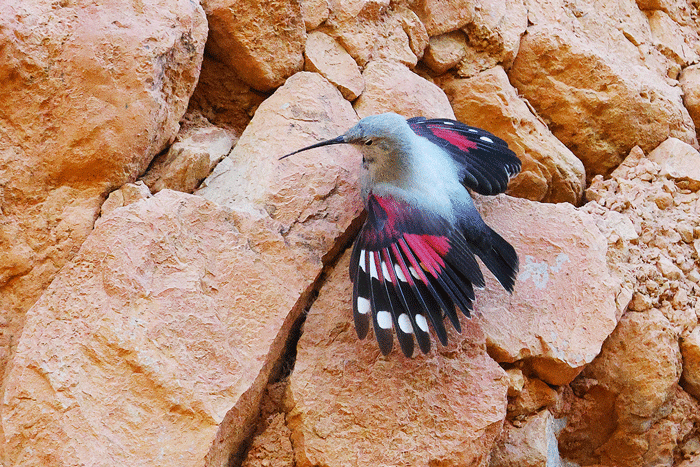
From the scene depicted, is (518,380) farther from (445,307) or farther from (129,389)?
(129,389)

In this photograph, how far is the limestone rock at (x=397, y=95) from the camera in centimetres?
249

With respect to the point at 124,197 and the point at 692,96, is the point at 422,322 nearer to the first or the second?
the point at 124,197

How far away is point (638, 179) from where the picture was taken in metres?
2.80

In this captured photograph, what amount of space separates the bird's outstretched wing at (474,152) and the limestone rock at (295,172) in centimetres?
27

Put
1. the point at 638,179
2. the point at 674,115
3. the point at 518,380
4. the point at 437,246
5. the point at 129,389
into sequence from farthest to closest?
the point at 674,115
the point at 638,179
the point at 518,380
the point at 437,246
the point at 129,389

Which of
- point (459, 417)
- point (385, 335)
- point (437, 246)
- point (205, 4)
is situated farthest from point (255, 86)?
point (459, 417)

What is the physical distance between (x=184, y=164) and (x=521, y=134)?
1433 mm

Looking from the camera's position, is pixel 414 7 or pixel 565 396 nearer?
pixel 565 396

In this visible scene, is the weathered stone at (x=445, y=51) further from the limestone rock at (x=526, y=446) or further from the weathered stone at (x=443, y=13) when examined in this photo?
the limestone rock at (x=526, y=446)

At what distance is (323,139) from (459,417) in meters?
0.99

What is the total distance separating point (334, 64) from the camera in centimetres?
250

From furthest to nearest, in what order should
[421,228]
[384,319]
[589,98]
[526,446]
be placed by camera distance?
[589,98] → [526,446] → [421,228] → [384,319]

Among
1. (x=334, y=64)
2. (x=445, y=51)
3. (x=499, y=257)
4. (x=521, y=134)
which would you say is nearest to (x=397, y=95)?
(x=334, y=64)

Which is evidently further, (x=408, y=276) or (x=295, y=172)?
(x=295, y=172)
